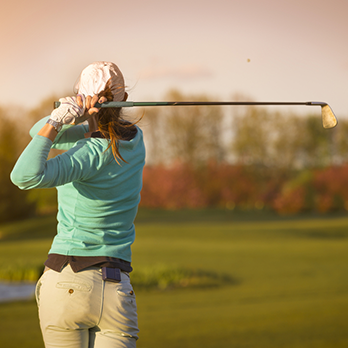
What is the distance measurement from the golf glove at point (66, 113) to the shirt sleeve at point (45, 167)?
51 millimetres

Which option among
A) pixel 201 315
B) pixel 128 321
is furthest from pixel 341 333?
pixel 128 321

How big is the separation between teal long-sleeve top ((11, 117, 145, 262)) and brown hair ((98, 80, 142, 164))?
19mm

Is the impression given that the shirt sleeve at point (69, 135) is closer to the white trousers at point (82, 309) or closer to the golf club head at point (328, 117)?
the white trousers at point (82, 309)

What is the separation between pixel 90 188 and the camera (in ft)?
3.82

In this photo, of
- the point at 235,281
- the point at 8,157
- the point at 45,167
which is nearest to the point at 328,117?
the point at 45,167

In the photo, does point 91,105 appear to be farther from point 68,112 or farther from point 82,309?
point 82,309

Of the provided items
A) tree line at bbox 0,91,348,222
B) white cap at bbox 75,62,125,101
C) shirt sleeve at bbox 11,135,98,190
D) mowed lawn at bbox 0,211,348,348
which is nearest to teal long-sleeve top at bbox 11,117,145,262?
shirt sleeve at bbox 11,135,98,190

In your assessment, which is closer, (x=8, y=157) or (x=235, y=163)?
(x=8, y=157)

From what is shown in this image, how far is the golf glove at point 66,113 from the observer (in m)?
1.11

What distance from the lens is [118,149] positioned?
1172mm

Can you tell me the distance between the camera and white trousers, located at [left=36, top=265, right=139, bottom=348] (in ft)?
3.68

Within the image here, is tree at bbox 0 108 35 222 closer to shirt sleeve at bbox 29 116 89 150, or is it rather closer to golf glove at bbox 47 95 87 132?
shirt sleeve at bbox 29 116 89 150

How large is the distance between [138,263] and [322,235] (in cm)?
423

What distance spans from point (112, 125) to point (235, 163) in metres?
8.17
